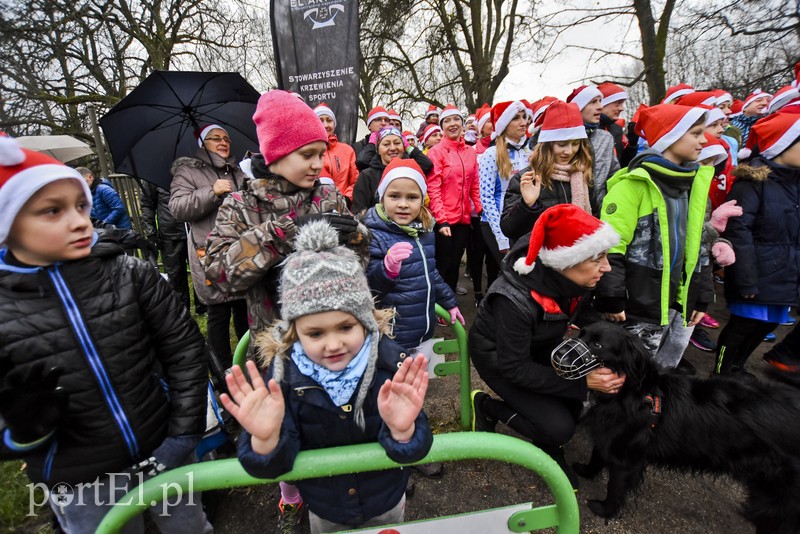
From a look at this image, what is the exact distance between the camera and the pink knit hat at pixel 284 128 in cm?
171

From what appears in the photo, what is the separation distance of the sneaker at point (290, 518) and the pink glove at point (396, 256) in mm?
1291

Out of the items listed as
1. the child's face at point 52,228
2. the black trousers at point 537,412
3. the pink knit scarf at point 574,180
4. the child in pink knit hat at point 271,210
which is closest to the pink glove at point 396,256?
the child in pink knit hat at point 271,210

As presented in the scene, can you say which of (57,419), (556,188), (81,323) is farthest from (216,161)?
(556,188)

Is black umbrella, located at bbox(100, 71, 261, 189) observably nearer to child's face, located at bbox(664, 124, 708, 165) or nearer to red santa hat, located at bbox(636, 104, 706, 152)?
red santa hat, located at bbox(636, 104, 706, 152)

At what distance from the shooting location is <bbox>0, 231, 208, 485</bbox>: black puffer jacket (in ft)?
4.12

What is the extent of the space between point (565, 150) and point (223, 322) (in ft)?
9.46

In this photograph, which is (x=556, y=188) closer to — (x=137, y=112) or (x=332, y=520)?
(x=332, y=520)

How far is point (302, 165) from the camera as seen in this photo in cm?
178

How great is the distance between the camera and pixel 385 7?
1226 cm

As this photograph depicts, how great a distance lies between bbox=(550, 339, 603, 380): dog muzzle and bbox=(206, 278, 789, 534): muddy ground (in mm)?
576

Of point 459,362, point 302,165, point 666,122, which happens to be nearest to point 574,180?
point 666,122

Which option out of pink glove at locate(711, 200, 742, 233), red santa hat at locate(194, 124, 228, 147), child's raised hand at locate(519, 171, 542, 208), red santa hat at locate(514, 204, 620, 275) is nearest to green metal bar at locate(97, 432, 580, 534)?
red santa hat at locate(514, 204, 620, 275)

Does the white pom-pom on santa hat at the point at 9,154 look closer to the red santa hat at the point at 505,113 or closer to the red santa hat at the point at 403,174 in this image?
the red santa hat at the point at 403,174

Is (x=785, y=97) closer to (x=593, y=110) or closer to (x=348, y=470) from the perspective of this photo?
(x=593, y=110)
